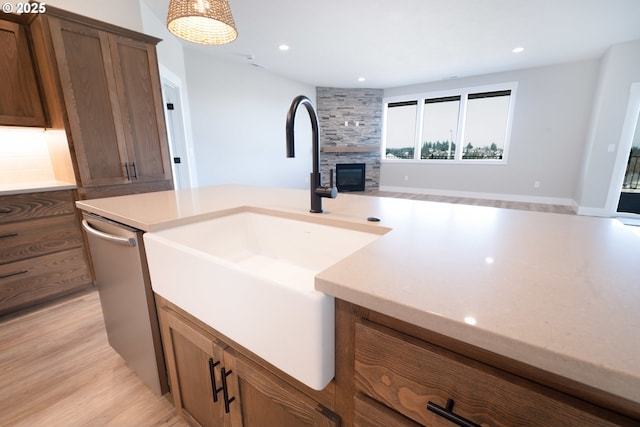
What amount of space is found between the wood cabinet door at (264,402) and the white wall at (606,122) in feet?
19.9

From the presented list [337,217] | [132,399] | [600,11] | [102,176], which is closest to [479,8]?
[600,11]

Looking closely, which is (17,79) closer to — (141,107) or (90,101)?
(90,101)

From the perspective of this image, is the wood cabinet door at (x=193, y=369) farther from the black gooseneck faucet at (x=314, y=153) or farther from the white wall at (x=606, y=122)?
the white wall at (x=606, y=122)

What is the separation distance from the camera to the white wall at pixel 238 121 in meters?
4.23

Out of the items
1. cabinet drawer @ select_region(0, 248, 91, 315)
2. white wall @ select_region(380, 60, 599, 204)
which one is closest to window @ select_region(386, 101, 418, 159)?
white wall @ select_region(380, 60, 599, 204)

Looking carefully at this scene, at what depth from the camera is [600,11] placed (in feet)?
10.0

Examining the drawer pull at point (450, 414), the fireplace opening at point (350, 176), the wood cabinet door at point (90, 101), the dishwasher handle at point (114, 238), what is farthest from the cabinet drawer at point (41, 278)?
the fireplace opening at point (350, 176)

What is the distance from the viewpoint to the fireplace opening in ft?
23.7

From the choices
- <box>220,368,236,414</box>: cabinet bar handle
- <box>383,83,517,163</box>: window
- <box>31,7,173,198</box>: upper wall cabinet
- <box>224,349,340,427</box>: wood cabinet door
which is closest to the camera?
<box>224,349,340,427</box>: wood cabinet door

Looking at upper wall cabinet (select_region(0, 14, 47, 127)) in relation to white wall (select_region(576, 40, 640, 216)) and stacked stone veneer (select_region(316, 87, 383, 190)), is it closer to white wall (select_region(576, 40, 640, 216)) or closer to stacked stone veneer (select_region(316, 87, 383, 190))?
stacked stone veneer (select_region(316, 87, 383, 190))

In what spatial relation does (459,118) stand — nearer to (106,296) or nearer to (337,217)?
(337,217)

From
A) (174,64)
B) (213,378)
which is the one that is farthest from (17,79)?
(213,378)

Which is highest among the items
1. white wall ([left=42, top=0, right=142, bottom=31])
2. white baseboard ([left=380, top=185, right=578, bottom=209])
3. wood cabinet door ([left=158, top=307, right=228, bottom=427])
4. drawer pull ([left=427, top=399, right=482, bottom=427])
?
white wall ([left=42, top=0, right=142, bottom=31])

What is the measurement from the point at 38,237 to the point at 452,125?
727 centimetres
